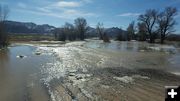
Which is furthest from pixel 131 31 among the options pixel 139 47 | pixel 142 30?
pixel 139 47

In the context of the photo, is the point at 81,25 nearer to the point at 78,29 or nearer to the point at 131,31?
the point at 78,29

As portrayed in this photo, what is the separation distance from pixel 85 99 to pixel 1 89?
4236 millimetres

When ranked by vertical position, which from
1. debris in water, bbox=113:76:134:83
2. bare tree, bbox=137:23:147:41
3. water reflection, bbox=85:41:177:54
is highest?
bare tree, bbox=137:23:147:41

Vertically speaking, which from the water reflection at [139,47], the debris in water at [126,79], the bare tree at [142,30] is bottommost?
the water reflection at [139,47]

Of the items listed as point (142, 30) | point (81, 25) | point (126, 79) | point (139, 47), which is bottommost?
point (139, 47)

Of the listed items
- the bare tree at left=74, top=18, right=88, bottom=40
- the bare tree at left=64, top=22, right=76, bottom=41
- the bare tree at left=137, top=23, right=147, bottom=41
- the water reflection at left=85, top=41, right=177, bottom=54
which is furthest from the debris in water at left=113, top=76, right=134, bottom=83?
the bare tree at left=74, top=18, right=88, bottom=40

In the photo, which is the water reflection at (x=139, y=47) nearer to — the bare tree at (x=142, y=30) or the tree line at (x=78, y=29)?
the bare tree at (x=142, y=30)

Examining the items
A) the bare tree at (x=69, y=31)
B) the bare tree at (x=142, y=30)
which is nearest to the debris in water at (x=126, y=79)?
the bare tree at (x=142, y=30)

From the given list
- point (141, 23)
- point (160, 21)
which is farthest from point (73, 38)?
point (160, 21)

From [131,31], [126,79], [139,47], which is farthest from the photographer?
[131,31]

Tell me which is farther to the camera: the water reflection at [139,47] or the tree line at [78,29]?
the tree line at [78,29]

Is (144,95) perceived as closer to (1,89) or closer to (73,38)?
(1,89)

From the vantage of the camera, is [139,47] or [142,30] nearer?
[139,47]

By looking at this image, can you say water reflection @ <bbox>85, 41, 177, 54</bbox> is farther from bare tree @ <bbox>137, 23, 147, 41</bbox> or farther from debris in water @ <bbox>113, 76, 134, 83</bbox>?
bare tree @ <bbox>137, 23, 147, 41</bbox>
